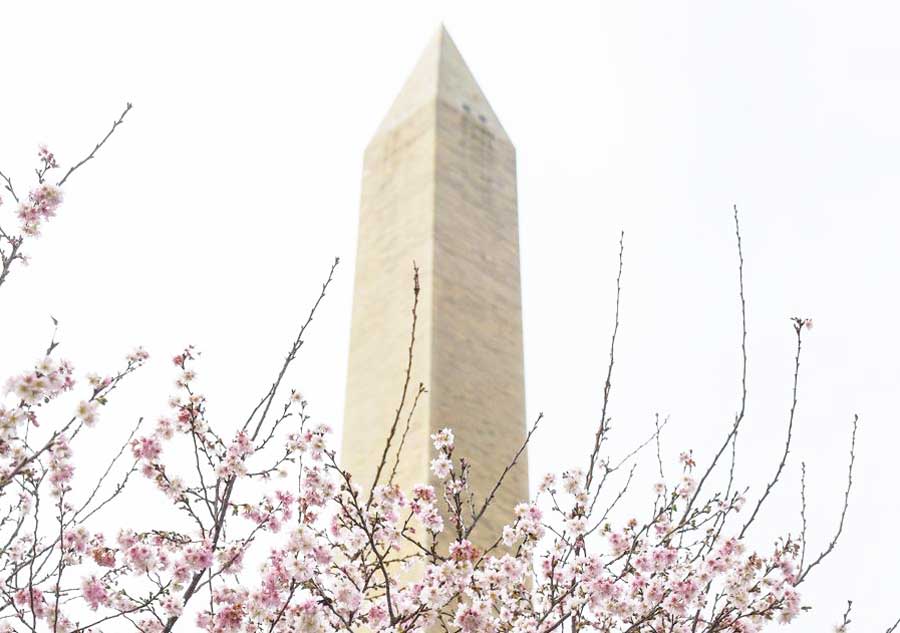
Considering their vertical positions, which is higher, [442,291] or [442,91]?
[442,91]

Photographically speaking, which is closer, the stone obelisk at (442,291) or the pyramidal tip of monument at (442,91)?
the stone obelisk at (442,291)

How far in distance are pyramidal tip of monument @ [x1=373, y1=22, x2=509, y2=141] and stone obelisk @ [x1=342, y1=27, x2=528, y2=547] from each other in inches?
0.8

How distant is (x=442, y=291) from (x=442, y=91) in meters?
2.54

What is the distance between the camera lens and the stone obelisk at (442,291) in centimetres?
774

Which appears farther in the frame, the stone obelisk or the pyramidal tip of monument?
the pyramidal tip of monument

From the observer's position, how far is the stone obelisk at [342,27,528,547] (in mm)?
7742

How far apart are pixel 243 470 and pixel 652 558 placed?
1.40m

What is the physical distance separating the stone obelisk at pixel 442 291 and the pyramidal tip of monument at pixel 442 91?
0.07 feet

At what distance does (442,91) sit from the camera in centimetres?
962

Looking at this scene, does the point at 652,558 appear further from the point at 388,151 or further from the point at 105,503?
the point at 388,151

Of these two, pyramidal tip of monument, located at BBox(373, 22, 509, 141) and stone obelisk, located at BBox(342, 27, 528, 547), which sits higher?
pyramidal tip of monument, located at BBox(373, 22, 509, 141)

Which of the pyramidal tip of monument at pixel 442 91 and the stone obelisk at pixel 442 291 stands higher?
the pyramidal tip of monument at pixel 442 91

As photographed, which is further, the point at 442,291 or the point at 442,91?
the point at 442,91

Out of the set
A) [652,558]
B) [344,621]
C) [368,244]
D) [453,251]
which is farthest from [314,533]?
[368,244]
